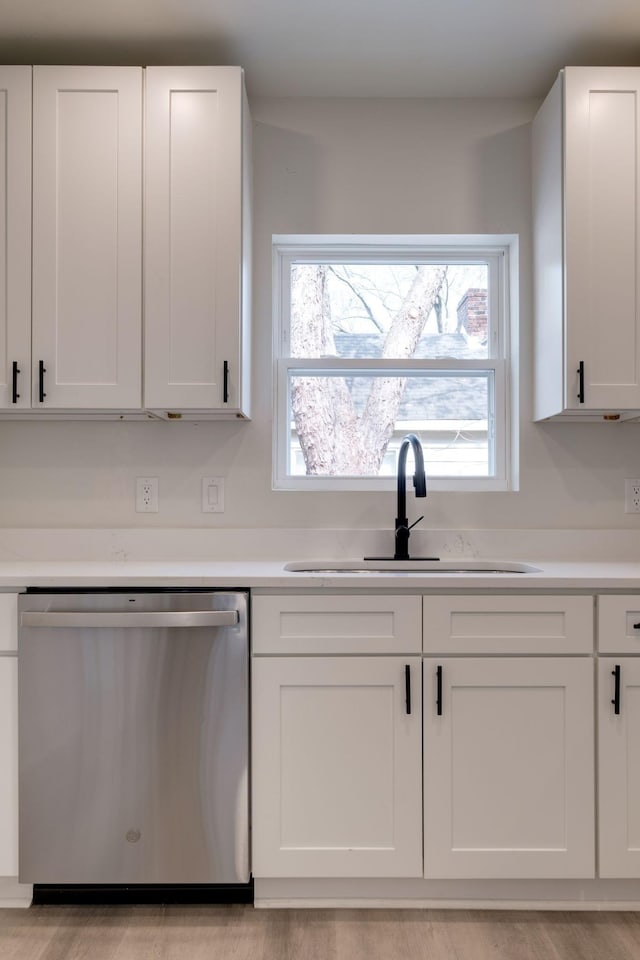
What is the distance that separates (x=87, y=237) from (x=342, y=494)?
117 cm

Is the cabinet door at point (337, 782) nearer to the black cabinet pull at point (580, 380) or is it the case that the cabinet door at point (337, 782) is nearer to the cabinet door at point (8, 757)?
the cabinet door at point (8, 757)

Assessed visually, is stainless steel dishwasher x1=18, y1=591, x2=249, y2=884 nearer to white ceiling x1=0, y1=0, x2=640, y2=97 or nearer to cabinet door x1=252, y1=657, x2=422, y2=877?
cabinet door x1=252, y1=657, x2=422, y2=877

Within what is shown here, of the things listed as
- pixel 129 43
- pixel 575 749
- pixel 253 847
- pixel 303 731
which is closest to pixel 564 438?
pixel 575 749

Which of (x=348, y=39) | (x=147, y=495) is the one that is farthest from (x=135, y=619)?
(x=348, y=39)

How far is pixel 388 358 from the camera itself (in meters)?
2.51

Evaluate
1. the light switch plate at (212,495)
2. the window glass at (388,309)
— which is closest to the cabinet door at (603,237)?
the window glass at (388,309)

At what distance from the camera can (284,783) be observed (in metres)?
1.83

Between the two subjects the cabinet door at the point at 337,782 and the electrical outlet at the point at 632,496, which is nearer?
the cabinet door at the point at 337,782

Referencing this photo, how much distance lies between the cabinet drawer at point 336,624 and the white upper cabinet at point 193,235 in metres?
0.67

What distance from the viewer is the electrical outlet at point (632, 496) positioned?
7.91 feet

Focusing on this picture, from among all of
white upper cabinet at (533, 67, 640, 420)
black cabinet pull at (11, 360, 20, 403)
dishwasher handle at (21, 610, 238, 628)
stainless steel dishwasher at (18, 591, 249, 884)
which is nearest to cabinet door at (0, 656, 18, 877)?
stainless steel dishwasher at (18, 591, 249, 884)

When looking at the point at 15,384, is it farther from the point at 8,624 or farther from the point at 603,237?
the point at 603,237

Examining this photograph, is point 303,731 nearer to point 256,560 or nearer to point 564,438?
point 256,560

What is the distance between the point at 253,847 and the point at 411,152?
90.7 inches
